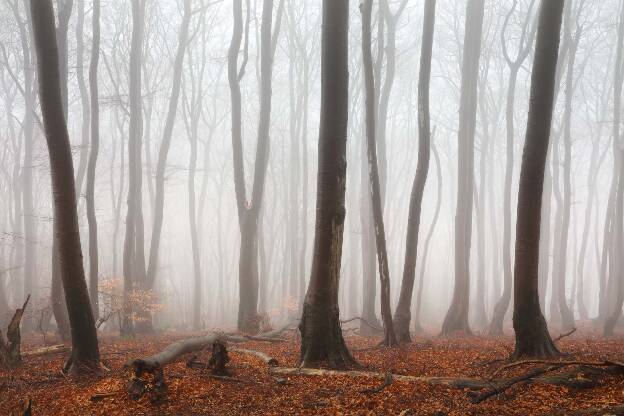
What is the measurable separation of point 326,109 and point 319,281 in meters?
2.95

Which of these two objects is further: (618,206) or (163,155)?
(163,155)

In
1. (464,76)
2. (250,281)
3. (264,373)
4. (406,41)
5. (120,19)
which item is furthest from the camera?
(406,41)

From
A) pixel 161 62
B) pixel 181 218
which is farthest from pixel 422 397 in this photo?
pixel 181 218

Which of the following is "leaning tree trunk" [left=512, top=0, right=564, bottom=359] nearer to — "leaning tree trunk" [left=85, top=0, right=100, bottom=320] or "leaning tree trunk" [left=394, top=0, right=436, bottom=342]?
"leaning tree trunk" [left=394, top=0, right=436, bottom=342]

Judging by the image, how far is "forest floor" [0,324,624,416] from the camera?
527 centimetres

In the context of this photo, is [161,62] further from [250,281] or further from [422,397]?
[422,397]

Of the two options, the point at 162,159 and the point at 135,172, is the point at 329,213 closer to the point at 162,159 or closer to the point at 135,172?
the point at 135,172

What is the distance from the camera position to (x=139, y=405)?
5.99 metres

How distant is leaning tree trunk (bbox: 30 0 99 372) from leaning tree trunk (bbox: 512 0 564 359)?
23.5 ft

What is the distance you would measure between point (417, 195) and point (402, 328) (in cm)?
339

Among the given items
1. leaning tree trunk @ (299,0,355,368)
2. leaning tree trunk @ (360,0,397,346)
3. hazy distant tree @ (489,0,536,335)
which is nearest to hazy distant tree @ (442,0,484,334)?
hazy distant tree @ (489,0,536,335)

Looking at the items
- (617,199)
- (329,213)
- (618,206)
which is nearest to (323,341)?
(329,213)

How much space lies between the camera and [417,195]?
39.1 feet

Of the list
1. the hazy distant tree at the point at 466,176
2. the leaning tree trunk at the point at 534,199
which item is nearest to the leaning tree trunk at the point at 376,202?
the leaning tree trunk at the point at 534,199
